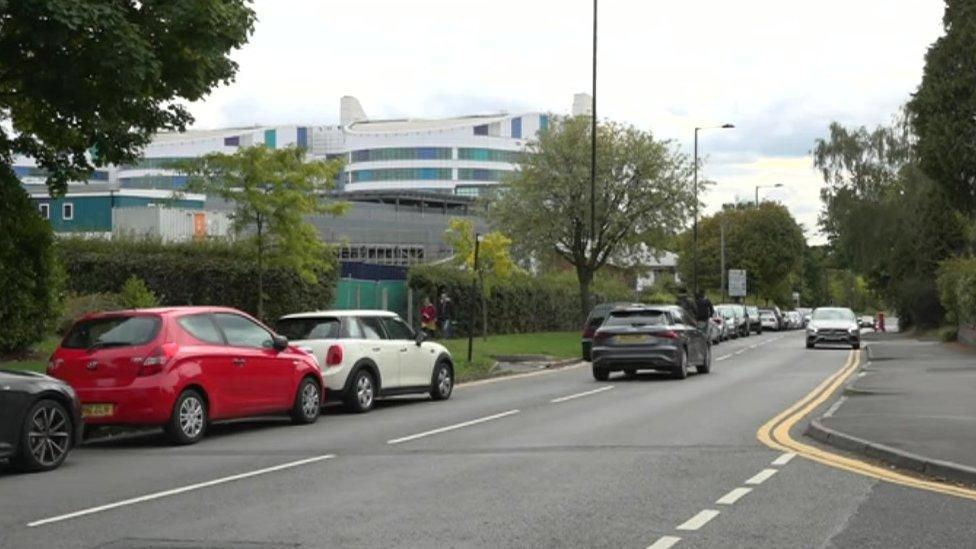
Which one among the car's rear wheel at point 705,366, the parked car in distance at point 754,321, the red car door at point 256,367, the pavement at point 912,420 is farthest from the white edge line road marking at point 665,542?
the parked car in distance at point 754,321

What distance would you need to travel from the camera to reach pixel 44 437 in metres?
11.9

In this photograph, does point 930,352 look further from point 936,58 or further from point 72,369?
point 72,369

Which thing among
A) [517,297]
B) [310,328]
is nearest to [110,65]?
[310,328]

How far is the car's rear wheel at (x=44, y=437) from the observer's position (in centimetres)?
1169

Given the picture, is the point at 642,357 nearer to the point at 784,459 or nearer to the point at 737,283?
the point at 784,459

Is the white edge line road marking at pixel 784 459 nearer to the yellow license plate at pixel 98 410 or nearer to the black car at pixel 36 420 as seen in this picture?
the black car at pixel 36 420

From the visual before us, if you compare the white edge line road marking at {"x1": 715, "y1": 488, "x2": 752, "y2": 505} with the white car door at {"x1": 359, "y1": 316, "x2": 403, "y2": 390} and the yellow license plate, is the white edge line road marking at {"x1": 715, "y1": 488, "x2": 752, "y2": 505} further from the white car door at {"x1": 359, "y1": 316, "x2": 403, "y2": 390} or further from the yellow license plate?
the white car door at {"x1": 359, "y1": 316, "x2": 403, "y2": 390}

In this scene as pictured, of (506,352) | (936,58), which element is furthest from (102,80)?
(936,58)

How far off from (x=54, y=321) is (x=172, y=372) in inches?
356

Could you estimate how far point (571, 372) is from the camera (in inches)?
1161

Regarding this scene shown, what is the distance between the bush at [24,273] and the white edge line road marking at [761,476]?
13.4 m

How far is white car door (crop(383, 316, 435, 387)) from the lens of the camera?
19.4 meters

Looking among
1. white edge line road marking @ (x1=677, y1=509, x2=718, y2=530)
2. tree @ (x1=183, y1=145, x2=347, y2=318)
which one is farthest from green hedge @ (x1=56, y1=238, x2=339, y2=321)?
white edge line road marking @ (x1=677, y1=509, x2=718, y2=530)

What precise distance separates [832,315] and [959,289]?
4.47 metres
